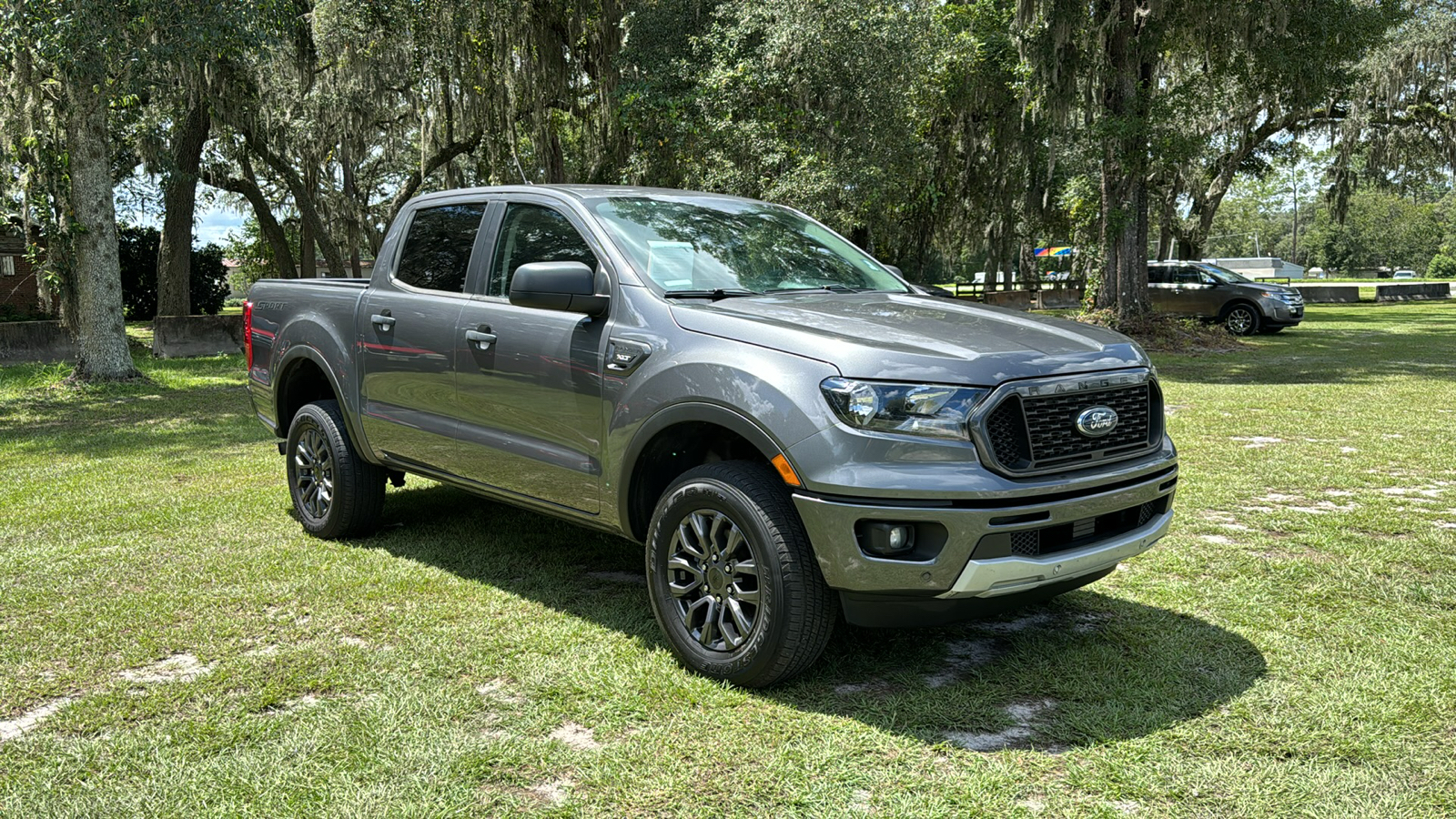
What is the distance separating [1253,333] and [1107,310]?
20.8ft

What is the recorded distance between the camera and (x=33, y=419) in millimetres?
11703

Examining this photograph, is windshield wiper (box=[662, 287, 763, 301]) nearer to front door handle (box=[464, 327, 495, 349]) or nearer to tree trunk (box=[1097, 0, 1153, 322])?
front door handle (box=[464, 327, 495, 349])

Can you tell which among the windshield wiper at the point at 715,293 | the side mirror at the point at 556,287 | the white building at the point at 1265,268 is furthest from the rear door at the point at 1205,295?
the white building at the point at 1265,268

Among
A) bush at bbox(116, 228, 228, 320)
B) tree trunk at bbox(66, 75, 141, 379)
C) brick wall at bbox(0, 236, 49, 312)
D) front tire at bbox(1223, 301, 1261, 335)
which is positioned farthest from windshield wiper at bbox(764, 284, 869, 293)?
bush at bbox(116, 228, 228, 320)

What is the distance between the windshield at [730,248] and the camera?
15.4ft

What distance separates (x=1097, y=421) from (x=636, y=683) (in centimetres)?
189

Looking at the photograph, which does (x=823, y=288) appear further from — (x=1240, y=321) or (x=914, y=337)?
(x=1240, y=321)

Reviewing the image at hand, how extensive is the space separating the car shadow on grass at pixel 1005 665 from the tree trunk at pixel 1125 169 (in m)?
13.8

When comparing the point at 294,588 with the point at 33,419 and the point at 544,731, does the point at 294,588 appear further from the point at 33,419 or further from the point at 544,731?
the point at 33,419

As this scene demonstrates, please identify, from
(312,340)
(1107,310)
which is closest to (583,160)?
(1107,310)

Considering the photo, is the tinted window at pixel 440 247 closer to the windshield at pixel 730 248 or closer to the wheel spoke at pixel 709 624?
the windshield at pixel 730 248

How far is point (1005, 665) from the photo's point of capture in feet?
13.8

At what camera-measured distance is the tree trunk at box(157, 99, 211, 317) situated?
1894 centimetres

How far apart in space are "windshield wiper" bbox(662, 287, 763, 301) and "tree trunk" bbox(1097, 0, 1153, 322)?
14.0 metres
